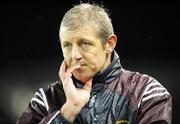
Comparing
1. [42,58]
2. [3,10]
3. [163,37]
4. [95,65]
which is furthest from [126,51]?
[95,65]

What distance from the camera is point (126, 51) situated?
425 centimetres

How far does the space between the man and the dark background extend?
173 cm

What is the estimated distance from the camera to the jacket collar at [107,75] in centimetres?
246

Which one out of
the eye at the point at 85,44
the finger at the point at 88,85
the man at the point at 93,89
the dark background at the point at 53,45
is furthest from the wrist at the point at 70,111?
the dark background at the point at 53,45

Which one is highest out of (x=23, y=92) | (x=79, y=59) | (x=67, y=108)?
(x=79, y=59)

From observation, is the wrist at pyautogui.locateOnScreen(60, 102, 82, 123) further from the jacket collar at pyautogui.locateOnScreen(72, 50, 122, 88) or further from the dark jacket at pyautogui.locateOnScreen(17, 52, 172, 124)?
the jacket collar at pyautogui.locateOnScreen(72, 50, 122, 88)

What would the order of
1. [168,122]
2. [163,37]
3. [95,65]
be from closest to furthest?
[168,122], [95,65], [163,37]

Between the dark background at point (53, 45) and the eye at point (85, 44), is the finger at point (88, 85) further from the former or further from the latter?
the dark background at point (53, 45)

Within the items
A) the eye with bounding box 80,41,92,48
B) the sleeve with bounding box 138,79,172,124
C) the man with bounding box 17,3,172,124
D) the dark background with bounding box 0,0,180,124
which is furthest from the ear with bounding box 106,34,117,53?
the dark background with bounding box 0,0,180,124

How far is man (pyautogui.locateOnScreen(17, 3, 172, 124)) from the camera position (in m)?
2.34

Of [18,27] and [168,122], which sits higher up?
[18,27]

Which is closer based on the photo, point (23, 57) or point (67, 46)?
point (67, 46)

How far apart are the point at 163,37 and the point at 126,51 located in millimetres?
288

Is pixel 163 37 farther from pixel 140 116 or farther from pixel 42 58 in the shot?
pixel 140 116
